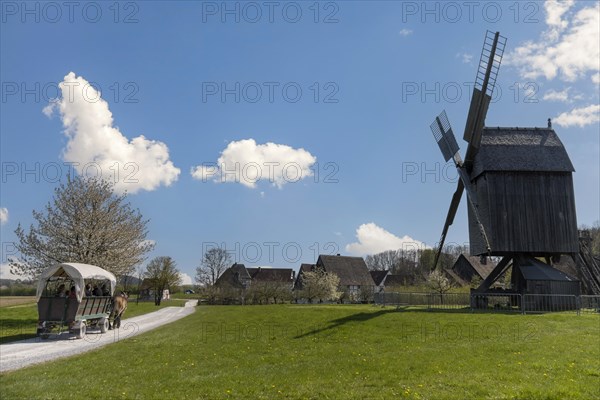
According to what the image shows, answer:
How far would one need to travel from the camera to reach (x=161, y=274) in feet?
201

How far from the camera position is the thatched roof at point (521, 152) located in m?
32.6

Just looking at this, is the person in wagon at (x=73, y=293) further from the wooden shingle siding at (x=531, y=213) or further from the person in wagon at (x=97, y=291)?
the wooden shingle siding at (x=531, y=213)

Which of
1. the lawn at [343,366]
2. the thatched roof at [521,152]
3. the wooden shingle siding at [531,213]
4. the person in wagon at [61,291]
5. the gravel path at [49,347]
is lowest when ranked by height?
the gravel path at [49,347]

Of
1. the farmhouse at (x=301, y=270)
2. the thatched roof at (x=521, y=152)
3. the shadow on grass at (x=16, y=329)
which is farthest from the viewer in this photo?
the farmhouse at (x=301, y=270)

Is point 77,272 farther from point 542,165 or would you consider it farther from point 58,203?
point 542,165

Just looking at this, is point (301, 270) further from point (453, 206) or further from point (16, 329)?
point (16, 329)

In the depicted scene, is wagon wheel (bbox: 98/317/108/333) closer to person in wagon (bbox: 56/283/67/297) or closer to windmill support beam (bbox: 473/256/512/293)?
person in wagon (bbox: 56/283/67/297)

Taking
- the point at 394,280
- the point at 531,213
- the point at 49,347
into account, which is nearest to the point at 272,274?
the point at 394,280

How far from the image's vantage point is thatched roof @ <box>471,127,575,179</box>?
32.6m

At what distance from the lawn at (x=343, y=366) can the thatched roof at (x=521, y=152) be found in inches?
618

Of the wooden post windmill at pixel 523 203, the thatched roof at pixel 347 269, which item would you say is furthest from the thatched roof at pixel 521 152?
the thatched roof at pixel 347 269

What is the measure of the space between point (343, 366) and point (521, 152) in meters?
26.9

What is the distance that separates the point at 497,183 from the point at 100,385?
95.9 feet

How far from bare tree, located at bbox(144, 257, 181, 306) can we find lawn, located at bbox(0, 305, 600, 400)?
42260 millimetres
